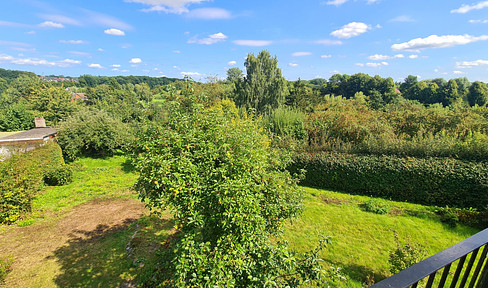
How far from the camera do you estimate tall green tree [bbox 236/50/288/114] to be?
2523 centimetres

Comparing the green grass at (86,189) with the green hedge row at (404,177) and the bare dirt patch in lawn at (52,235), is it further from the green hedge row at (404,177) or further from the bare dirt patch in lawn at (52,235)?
the green hedge row at (404,177)

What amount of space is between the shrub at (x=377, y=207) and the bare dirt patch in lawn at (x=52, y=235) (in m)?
9.20

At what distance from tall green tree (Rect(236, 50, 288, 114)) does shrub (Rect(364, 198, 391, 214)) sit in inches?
703

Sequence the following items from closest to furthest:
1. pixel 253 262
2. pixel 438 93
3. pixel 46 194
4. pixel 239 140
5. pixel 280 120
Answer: pixel 253 262 → pixel 239 140 → pixel 46 194 → pixel 280 120 → pixel 438 93

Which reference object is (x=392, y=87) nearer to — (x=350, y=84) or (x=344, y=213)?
(x=350, y=84)

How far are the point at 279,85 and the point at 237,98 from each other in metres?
5.34

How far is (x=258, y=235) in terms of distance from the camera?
306 cm

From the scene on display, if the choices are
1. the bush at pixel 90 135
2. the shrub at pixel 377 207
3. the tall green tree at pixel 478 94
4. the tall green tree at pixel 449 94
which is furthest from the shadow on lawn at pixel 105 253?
the tall green tree at pixel 478 94

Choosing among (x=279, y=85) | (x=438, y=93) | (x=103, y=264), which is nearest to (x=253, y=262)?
(x=103, y=264)

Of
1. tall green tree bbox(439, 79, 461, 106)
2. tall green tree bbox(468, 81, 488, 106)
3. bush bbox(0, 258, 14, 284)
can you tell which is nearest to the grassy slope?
bush bbox(0, 258, 14, 284)

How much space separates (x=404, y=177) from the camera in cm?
919

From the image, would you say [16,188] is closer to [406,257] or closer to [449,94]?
[406,257]

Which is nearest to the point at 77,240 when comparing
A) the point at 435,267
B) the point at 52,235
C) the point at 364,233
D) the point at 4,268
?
the point at 52,235

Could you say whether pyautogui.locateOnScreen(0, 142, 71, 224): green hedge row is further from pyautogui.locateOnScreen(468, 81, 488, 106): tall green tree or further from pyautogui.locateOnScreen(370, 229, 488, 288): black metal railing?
pyautogui.locateOnScreen(468, 81, 488, 106): tall green tree
